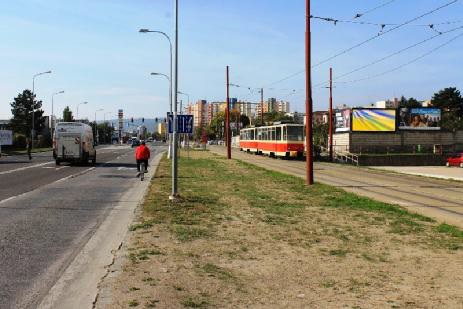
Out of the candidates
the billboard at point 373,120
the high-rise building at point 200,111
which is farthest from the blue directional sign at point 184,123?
the high-rise building at point 200,111

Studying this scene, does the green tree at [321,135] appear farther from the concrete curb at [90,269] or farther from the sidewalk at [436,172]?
the concrete curb at [90,269]

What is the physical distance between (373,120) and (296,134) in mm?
29814

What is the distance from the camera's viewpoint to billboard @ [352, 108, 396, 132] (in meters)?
71.9

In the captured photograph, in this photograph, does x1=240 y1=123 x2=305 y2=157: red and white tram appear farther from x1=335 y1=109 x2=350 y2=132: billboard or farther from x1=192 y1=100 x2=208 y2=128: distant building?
x1=192 y1=100 x2=208 y2=128: distant building

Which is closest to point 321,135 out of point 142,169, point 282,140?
point 282,140

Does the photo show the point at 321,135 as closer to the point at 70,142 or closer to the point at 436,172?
the point at 436,172

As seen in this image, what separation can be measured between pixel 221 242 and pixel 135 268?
7.08 feet

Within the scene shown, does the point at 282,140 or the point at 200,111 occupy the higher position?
the point at 200,111

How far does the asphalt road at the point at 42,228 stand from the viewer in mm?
6559

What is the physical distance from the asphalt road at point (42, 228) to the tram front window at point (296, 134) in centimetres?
2639

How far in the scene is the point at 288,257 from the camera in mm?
7957

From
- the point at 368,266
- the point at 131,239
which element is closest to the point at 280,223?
the point at 131,239

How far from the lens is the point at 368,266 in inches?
291

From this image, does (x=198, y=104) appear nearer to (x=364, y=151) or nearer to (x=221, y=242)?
(x=364, y=151)
